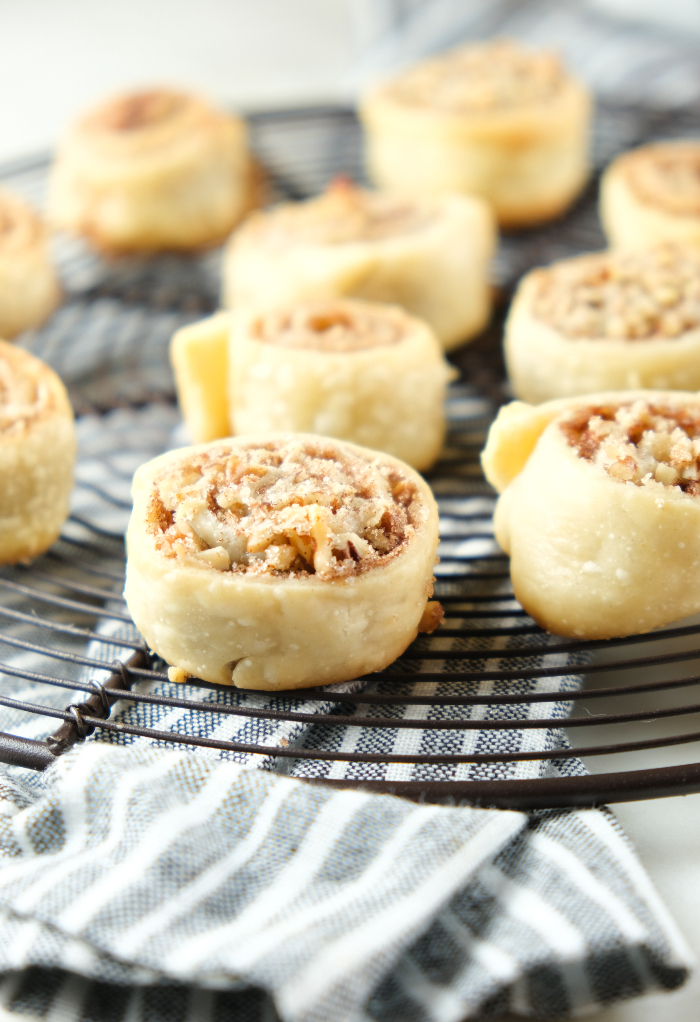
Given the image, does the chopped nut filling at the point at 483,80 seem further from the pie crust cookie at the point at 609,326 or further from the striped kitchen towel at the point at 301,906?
the striped kitchen towel at the point at 301,906

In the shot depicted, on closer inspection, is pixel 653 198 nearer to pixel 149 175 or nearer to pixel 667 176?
pixel 667 176

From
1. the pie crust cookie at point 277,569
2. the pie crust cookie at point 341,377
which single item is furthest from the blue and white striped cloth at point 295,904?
the pie crust cookie at point 341,377

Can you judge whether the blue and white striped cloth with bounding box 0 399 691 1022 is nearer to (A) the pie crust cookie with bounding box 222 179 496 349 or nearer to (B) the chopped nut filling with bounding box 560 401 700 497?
(B) the chopped nut filling with bounding box 560 401 700 497

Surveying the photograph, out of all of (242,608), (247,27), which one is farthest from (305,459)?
(247,27)

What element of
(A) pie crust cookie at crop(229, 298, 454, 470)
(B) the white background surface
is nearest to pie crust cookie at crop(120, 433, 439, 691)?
(A) pie crust cookie at crop(229, 298, 454, 470)

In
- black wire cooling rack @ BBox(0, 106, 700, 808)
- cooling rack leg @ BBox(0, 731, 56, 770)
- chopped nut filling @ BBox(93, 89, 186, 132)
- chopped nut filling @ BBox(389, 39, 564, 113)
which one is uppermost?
chopped nut filling @ BBox(93, 89, 186, 132)

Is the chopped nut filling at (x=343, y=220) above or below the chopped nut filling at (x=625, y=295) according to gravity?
above
